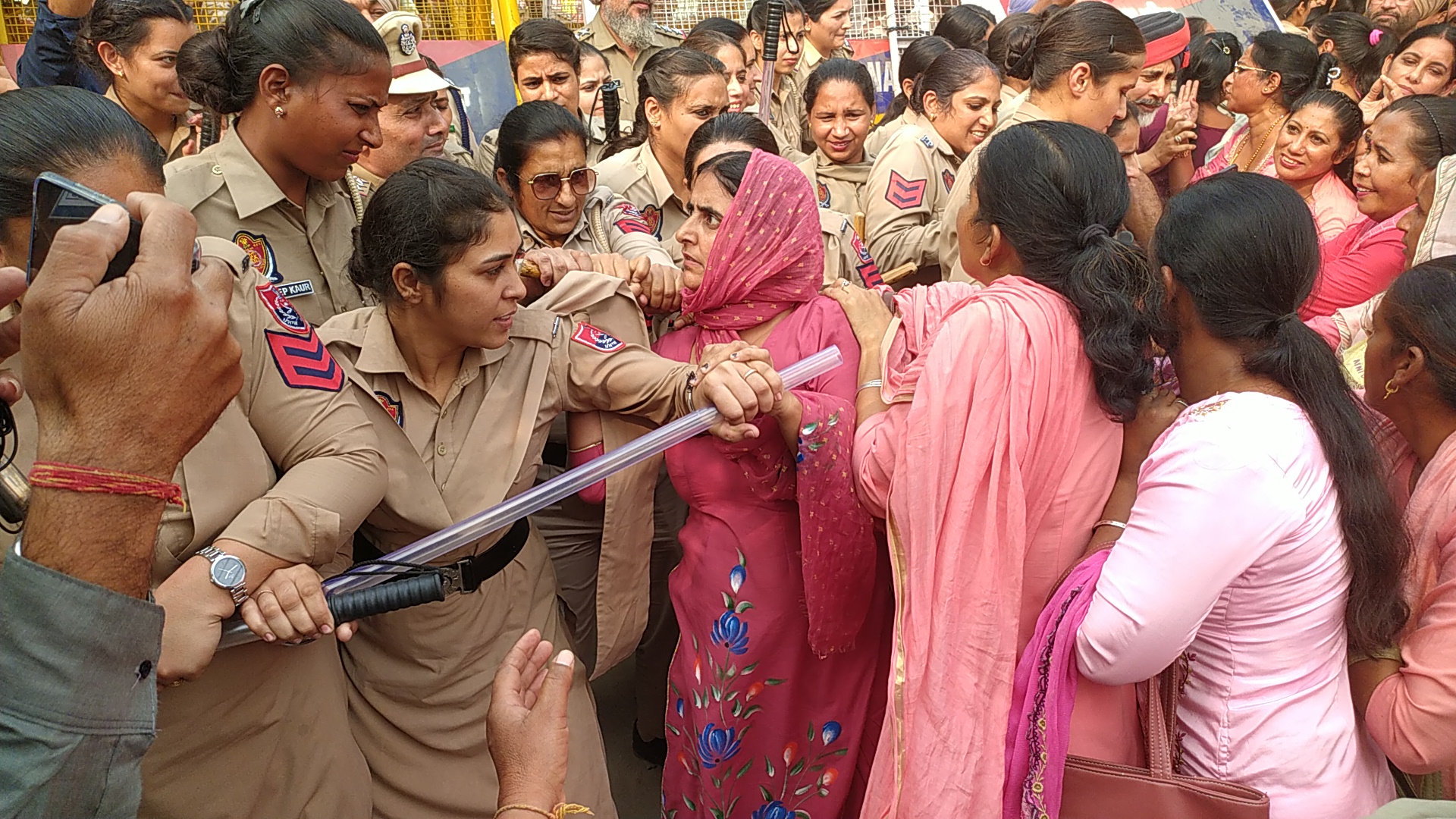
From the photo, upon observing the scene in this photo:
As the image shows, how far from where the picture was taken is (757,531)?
2.41m

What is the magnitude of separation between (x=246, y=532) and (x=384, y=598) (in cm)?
24

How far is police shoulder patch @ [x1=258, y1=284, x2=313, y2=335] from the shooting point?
1.83m

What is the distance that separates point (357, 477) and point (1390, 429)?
1.95 meters

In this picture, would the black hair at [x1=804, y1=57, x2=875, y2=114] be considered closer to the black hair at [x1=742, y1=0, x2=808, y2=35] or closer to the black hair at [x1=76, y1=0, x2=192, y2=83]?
the black hair at [x1=742, y1=0, x2=808, y2=35]

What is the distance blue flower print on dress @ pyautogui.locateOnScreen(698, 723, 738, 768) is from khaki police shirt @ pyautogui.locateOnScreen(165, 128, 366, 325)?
1.43 metres

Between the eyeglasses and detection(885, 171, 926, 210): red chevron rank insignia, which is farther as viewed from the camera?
detection(885, 171, 926, 210): red chevron rank insignia

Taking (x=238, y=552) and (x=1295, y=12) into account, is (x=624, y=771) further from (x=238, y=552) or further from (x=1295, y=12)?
(x=1295, y=12)

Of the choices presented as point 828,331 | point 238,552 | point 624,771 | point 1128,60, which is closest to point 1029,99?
point 1128,60

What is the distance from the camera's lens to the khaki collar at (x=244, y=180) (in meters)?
2.48

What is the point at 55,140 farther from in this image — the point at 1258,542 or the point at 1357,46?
the point at 1357,46

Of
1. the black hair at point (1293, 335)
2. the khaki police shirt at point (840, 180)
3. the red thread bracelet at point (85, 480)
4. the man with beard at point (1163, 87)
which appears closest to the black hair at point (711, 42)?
the khaki police shirt at point (840, 180)

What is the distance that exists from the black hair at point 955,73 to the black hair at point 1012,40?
45cm

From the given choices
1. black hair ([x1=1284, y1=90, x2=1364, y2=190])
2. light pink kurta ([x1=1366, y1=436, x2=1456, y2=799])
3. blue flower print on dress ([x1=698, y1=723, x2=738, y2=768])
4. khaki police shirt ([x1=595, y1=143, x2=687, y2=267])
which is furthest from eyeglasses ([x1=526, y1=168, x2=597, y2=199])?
black hair ([x1=1284, y1=90, x2=1364, y2=190])

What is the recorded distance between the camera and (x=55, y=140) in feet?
5.21
